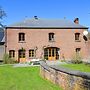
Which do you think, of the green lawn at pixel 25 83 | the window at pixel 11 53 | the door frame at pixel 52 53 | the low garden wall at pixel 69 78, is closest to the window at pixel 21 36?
the window at pixel 11 53

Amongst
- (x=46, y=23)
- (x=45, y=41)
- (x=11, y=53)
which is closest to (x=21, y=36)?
(x=11, y=53)

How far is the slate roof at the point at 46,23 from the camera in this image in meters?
45.1

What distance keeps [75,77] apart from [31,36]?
3345 cm

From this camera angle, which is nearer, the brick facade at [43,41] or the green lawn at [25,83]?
the green lawn at [25,83]

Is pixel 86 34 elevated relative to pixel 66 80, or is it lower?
elevated

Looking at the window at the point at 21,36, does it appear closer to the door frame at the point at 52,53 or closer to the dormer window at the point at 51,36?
the door frame at the point at 52,53

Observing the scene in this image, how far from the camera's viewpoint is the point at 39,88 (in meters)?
14.3

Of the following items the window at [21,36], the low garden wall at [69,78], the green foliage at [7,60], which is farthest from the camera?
the window at [21,36]

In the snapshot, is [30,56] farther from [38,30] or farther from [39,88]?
[39,88]

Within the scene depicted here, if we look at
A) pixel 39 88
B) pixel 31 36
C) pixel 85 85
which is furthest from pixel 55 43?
pixel 85 85

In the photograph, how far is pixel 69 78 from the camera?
40.5 feet

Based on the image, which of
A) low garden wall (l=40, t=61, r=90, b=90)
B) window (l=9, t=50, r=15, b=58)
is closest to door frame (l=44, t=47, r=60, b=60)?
window (l=9, t=50, r=15, b=58)

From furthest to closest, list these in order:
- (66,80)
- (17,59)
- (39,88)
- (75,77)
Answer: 1. (17,59)
2. (39,88)
3. (66,80)
4. (75,77)

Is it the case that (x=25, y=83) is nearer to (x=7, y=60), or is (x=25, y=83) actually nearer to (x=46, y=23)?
(x=7, y=60)
